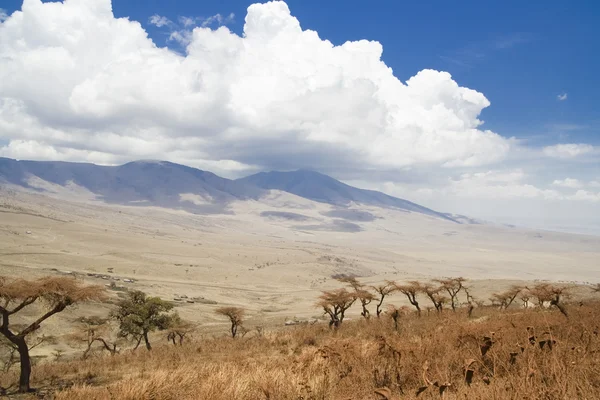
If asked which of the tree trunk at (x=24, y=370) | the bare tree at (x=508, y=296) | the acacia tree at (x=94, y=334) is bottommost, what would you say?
the acacia tree at (x=94, y=334)

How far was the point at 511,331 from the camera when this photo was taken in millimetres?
9945

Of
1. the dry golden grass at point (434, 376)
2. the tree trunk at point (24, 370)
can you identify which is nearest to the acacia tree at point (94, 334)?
the tree trunk at point (24, 370)

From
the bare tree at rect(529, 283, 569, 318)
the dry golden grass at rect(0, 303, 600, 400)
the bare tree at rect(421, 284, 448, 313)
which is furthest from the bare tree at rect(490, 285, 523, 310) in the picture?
the dry golden grass at rect(0, 303, 600, 400)

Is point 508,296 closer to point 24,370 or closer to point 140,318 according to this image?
point 140,318

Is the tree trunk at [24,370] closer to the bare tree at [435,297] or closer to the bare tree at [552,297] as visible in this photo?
the bare tree at [552,297]

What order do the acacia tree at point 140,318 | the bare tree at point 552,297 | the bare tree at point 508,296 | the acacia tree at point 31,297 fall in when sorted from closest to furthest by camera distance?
1. the acacia tree at point 31,297
2. the bare tree at point 552,297
3. the acacia tree at point 140,318
4. the bare tree at point 508,296

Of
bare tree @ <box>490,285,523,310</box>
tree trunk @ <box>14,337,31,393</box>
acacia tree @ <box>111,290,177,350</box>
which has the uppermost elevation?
tree trunk @ <box>14,337,31,393</box>

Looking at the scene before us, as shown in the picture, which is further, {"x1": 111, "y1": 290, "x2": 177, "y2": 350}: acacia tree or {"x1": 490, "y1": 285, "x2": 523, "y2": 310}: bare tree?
{"x1": 490, "y1": 285, "x2": 523, "y2": 310}: bare tree

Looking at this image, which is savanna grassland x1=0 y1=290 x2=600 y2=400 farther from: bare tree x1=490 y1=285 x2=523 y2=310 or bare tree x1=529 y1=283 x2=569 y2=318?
bare tree x1=490 y1=285 x2=523 y2=310

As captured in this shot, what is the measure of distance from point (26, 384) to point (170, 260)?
4449 inches

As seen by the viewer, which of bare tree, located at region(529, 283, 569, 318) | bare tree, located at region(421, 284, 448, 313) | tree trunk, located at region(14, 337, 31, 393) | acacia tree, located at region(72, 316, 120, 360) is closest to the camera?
tree trunk, located at region(14, 337, 31, 393)

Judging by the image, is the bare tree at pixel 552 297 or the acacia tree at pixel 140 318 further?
the acacia tree at pixel 140 318

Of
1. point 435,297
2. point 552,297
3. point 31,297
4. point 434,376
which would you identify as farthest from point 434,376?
point 435,297

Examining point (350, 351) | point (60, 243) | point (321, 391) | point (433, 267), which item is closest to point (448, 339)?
point (350, 351)
